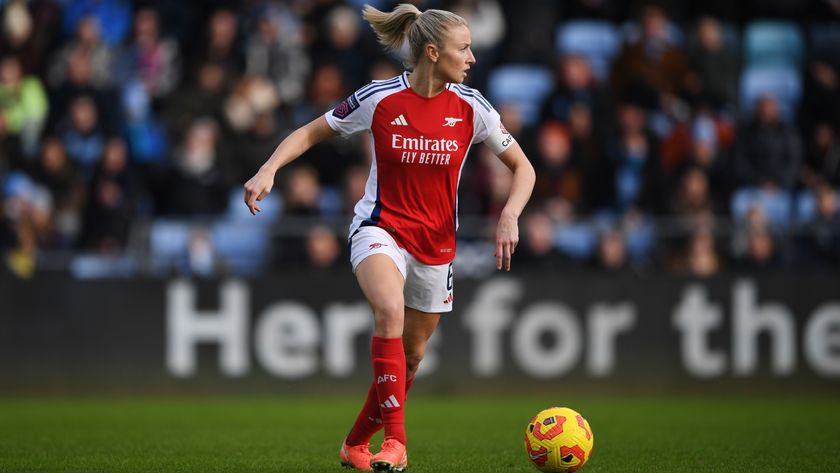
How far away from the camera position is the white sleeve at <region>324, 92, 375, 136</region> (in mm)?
6762

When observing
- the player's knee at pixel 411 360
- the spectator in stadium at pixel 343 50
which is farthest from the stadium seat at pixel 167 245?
the player's knee at pixel 411 360

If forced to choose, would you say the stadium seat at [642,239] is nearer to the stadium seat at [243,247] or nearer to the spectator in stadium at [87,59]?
the stadium seat at [243,247]

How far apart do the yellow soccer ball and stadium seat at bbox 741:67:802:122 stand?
1086 centimetres

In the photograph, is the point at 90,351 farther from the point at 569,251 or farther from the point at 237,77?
the point at 569,251

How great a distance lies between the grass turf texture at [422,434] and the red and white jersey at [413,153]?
1.37 metres

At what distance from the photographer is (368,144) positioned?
570 inches

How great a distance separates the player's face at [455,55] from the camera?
660 cm

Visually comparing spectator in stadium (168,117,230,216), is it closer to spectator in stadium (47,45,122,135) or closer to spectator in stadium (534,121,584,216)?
spectator in stadium (47,45,122,135)

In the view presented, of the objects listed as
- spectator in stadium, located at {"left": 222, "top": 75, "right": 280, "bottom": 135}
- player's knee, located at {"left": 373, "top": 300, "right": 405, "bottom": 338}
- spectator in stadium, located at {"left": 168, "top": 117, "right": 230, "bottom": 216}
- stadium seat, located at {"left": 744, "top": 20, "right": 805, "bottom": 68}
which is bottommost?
player's knee, located at {"left": 373, "top": 300, "right": 405, "bottom": 338}

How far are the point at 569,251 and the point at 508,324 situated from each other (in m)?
1.13

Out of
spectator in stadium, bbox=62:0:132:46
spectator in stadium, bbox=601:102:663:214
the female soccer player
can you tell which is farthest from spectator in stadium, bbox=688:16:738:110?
the female soccer player

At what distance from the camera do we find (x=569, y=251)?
1380cm

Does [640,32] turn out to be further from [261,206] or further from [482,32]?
[261,206]

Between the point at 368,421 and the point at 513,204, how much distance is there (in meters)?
1.45
